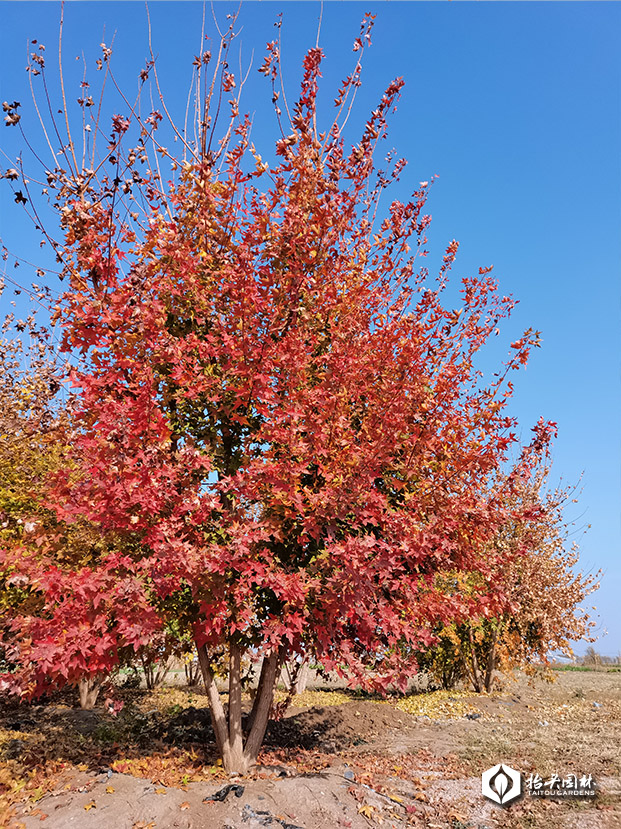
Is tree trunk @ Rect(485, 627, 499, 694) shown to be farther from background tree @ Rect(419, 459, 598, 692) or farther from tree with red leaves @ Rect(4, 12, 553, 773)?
tree with red leaves @ Rect(4, 12, 553, 773)

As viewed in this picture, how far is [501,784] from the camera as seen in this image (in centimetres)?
741

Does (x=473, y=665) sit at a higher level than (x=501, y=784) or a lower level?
higher

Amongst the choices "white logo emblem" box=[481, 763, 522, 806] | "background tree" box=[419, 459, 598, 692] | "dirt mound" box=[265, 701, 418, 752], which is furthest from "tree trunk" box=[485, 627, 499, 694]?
"white logo emblem" box=[481, 763, 522, 806]

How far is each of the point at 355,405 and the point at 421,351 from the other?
1.05 m

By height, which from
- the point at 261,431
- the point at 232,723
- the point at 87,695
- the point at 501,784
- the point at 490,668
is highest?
the point at 261,431

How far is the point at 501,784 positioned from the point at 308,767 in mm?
2590

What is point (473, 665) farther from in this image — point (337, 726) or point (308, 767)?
point (308, 767)

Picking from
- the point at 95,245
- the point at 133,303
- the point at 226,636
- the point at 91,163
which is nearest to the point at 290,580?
the point at 226,636

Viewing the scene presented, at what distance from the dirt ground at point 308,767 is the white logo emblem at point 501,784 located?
0.16m

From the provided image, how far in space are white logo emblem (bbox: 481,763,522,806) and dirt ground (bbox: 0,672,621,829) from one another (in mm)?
157

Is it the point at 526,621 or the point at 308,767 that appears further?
the point at 526,621

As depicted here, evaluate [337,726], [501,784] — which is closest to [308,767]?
[501,784]

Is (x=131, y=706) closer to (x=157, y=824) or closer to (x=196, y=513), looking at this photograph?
(x=157, y=824)

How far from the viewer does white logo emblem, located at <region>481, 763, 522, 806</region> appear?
23.2 ft
